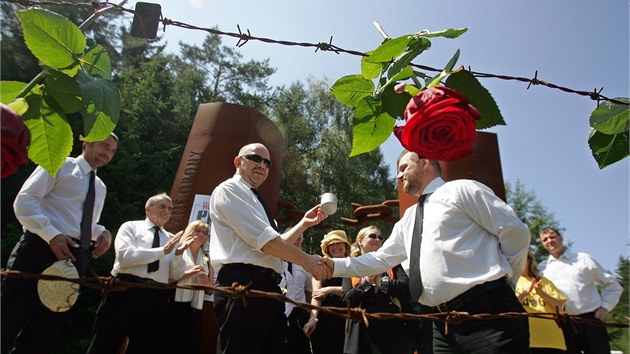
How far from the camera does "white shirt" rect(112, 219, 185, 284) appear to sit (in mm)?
4176

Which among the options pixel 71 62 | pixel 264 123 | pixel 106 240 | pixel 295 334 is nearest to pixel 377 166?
pixel 264 123

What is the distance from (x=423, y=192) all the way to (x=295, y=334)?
134 inches

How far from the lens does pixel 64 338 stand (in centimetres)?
1334

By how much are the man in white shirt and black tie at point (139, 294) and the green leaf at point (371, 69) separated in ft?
10.2

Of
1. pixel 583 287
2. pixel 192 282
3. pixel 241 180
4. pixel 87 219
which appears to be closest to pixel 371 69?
pixel 241 180

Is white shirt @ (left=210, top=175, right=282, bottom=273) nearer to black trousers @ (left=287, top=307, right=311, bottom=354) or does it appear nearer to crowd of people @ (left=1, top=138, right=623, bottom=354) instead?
crowd of people @ (left=1, top=138, right=623, bottom=354)

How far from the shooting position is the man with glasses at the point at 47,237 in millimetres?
2961

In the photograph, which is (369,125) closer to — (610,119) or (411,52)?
(411,52)

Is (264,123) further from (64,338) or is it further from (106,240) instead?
(64,338)

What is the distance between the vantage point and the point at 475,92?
124 centimetres

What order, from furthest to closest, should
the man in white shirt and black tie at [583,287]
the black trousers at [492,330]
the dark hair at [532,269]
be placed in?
1. the man in white shirt and black tie at [583,287]
2. the dark hair at [532,269]
3. the black trousers at [492,330]

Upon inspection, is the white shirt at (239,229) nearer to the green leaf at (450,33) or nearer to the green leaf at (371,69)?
the green leaf at (371,69)

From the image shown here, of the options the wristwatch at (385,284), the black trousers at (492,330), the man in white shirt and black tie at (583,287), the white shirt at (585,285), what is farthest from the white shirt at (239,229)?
the white shirt at (585,285)

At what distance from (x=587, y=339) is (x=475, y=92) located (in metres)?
5.13
